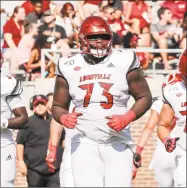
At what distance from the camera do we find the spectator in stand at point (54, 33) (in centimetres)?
1521

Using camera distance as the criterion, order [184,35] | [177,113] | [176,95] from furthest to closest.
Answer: [184,35]
[177,113]
[176,95]

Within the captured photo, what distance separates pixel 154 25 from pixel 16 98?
6.78 meters

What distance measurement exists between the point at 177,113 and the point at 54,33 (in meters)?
6.38

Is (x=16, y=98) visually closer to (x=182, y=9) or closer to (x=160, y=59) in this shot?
(x=160, y=59)

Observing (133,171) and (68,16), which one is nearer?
(133,171)

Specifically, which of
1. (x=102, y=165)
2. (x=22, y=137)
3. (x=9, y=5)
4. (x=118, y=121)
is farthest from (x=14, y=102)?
(x=9, y=5)

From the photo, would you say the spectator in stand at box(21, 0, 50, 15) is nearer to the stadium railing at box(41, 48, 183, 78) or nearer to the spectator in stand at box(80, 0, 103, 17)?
the spectator in stand at box(80, 0, 103, 17)

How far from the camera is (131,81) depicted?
26.1 ft

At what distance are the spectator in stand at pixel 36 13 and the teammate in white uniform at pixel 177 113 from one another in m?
6.98

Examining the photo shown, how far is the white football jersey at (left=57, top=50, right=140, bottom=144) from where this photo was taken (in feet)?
26.0

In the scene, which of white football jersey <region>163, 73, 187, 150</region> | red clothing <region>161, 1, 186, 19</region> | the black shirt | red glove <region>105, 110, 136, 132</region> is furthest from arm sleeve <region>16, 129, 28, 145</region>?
red clothing <region>161, 1, 186, 19</region>

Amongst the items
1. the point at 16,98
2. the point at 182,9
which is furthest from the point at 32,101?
the point at 182,9

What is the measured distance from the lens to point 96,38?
26.3ft

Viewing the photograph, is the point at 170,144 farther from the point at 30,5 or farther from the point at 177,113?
the point at 30,5
